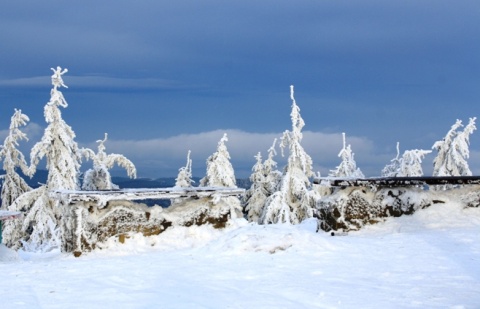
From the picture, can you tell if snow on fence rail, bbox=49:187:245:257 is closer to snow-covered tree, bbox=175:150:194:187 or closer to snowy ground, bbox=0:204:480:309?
snowy ground, bbox=0:204:480:309

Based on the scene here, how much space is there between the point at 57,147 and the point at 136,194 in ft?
42.8

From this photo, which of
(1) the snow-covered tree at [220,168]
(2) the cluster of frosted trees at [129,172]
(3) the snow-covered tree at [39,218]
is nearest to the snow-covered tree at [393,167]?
(2) the cluster of frosted trees at [129,172]

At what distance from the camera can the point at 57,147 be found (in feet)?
78.7

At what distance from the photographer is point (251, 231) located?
1166 cm

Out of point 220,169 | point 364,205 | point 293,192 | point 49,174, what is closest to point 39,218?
point 49,174

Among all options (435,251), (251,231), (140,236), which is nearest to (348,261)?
(435,251)

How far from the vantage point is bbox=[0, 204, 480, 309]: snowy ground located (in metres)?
6.99

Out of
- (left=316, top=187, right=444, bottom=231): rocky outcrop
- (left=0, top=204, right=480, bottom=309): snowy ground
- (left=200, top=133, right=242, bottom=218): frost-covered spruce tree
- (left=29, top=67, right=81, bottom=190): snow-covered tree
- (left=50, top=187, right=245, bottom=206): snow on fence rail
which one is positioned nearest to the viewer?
(left=0, top=204, right=480, bottom=309): snowy ground

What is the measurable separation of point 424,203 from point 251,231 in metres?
4.79

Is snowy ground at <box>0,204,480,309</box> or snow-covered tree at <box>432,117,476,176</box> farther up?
snow-covered tree at <box>432,117,476,176</box>

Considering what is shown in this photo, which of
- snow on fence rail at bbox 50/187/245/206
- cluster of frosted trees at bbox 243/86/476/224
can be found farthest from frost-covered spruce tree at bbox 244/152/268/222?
snow on fence rail at bbox 50/187/245/206

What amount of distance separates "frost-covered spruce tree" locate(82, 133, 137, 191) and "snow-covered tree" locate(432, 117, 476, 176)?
17150 millimetres

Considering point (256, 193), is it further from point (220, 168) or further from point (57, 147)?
point (57, 147)

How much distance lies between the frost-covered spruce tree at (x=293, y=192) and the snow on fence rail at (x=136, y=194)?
47.7ft
